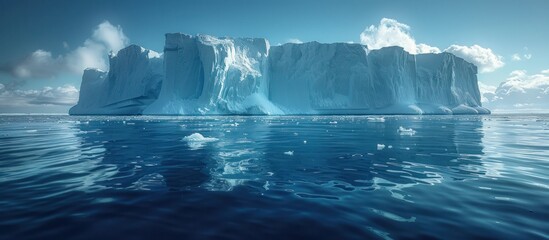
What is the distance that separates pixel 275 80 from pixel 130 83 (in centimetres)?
3016

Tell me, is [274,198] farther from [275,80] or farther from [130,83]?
[130,83]

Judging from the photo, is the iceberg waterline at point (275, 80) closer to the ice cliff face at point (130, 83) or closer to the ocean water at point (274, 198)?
the ice cliff face at point (130, 83)

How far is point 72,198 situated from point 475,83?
79.7m

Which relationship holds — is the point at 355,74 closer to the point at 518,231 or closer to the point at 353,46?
the point at 353,46

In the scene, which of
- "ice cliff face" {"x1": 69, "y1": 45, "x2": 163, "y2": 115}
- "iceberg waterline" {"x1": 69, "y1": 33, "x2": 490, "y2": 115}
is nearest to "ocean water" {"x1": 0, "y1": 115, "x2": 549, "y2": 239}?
"iceberg waterline" {"x1": 69, "y1": 33, "x2": 490, "y2": 115}

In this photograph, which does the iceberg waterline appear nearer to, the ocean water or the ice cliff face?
the ice cliff face

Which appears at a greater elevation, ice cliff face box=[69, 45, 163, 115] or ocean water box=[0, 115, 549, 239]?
ice cliff face box=[69, 45, 163, 115]

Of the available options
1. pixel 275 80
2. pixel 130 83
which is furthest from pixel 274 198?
pixel 130 83

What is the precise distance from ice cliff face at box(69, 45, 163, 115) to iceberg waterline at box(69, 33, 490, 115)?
198 mm

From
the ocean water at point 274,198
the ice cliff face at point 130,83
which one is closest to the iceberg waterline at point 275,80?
the ice cliff face at point 130,83

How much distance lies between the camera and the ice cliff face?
57344 millimetres

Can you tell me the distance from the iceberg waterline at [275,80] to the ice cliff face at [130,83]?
20 cm

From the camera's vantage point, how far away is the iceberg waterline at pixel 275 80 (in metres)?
49.4

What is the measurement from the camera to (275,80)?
5712 centimetres
